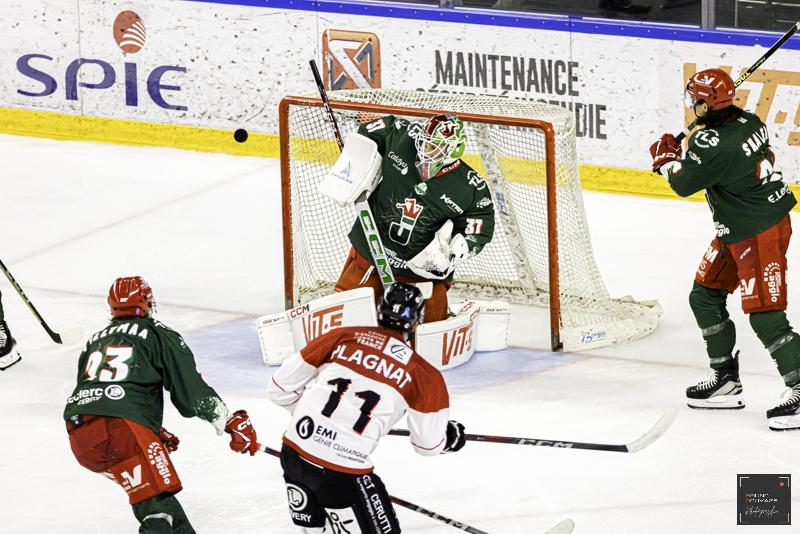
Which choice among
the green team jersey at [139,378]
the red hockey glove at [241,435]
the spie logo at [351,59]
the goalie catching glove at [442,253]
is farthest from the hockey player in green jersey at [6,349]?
the spie logo at [351,59]

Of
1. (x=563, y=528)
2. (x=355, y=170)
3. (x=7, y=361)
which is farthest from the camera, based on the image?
(x=7, y=361)

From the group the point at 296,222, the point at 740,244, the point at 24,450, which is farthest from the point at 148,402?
the point at 296,222

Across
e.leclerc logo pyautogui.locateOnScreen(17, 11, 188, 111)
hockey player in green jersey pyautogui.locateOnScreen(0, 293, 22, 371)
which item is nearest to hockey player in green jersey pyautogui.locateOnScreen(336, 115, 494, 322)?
hockey player in green jersey pyautogui.locateOnScreen(0, 293, 22, 371)

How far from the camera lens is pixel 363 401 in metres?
4.43

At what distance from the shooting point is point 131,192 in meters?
9.39

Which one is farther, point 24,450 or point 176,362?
point 24,450

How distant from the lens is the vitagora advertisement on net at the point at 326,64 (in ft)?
28.8

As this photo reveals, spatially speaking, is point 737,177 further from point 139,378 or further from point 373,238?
point 139,378

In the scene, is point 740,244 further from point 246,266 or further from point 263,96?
point 263,96

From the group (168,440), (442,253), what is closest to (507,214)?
(442,253)

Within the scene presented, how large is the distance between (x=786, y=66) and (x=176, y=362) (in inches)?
184

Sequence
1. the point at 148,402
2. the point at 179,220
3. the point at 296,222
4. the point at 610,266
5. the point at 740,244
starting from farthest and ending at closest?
1. the point at 179,220
2. the point at 610,266
3. the point at 296,222
4. the point at 740,244
5. the point at 148,402

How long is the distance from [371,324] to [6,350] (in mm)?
A: 1523

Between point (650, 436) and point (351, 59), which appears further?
point (351, 59)
